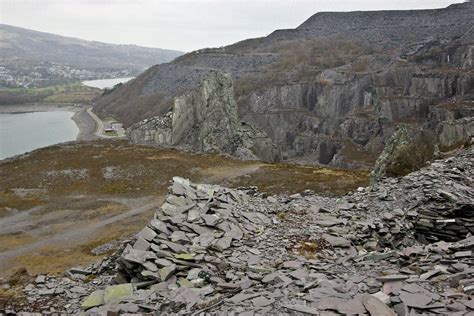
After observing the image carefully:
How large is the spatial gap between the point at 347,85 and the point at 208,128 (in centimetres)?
5262

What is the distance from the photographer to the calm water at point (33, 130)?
4456 inches

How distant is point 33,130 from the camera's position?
140500mm

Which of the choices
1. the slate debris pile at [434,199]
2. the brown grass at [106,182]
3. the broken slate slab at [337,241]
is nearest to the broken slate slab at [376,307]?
the broken slate slab at [337,241]

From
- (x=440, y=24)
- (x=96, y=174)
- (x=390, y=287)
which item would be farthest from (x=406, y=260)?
(x=440, y=24)

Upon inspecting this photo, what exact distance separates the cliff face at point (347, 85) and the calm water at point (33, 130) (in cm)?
1849

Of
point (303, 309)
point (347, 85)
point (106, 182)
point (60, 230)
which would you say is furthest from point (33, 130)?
point (303, 309)

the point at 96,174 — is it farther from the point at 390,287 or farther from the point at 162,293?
the point at 390,287

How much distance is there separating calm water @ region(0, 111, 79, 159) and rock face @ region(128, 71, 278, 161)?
51.2m

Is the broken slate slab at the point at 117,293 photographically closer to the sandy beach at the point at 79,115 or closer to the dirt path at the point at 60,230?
the dirt path at the point at 60,230

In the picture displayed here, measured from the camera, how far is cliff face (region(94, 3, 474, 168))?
294 feet

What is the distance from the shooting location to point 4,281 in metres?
20.8

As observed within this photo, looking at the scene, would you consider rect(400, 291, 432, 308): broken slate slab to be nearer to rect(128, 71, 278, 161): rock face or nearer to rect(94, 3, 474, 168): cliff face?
rect(128, 71, 278, 161): rock face

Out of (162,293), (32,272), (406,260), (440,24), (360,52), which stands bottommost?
(32,272)

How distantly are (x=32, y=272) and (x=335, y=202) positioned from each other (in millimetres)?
16384
